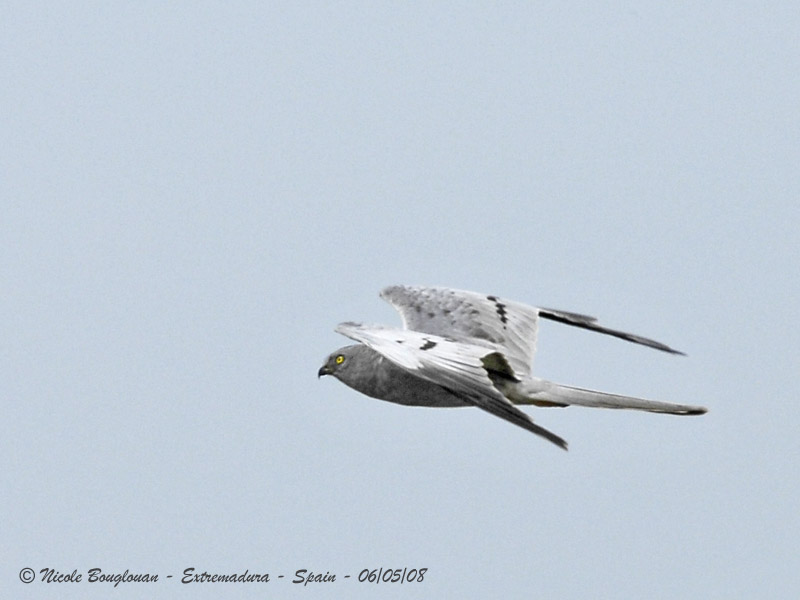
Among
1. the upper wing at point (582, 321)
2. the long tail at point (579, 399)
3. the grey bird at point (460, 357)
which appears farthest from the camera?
the upper wing at point (582, 321)

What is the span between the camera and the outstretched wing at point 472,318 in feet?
39.8

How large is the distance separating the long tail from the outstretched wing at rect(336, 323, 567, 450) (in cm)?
58

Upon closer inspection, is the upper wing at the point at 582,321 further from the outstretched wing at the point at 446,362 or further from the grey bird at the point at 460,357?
the outstretched wing at the point at 446,362

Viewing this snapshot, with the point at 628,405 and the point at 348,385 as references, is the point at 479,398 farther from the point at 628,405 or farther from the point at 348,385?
the point at 348,385

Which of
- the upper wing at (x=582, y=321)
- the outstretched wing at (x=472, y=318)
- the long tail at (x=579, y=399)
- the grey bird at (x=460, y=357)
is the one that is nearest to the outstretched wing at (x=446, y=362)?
the grey bird at (x=460, y=357)

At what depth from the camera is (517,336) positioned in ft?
40.7

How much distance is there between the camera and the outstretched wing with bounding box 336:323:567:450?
929 cm

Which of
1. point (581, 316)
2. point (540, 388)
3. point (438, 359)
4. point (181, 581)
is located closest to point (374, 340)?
point (438, 359)

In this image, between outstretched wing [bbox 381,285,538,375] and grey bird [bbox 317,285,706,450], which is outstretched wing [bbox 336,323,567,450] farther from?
outstretched wing [bbox 381,285,538,375]

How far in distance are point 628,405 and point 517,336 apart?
165 cm

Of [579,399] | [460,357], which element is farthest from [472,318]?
[460,357]

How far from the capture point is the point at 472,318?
12.4 metres

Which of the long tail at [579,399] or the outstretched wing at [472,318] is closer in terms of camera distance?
the long tail at [579,399]

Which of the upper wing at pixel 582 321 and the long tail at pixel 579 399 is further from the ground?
the upper wing at pixel 582 321
